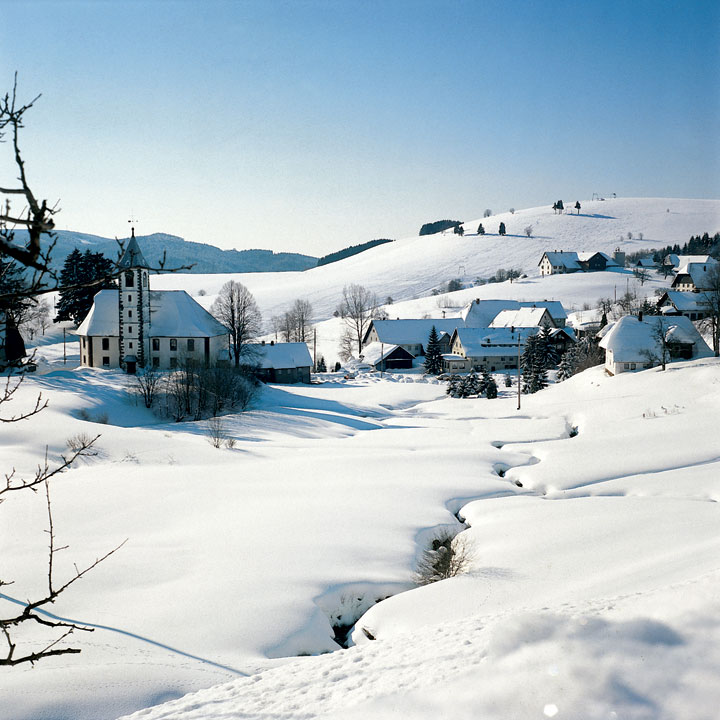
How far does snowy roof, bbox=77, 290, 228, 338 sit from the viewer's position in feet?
149

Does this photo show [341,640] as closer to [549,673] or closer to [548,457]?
[549,673]

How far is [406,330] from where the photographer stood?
7588 centimetres

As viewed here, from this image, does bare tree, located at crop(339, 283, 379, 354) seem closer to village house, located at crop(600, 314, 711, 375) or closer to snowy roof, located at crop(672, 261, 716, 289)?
village house, located at crop(600, 314, 711, 375)

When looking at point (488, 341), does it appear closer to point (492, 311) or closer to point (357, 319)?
point (492, 311)

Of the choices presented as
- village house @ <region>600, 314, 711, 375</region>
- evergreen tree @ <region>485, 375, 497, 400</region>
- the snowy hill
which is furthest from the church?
the snowy hill

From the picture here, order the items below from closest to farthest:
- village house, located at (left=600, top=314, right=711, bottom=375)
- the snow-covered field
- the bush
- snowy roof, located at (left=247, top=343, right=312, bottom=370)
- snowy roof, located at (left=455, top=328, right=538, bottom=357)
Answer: the snow-covered field
the bush
village house, located at (left=600, top=314, right=711, bottom=375)
snowy roof, located at (left=247, top=343, right=312, bottom=370)
snowy roof, located at (left=455, top=328, right=538, bottom=357)

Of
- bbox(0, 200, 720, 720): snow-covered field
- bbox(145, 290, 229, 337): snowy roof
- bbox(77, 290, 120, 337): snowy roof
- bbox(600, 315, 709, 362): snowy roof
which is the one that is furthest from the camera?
bbox(145, 290, 229, 337): snowy roof

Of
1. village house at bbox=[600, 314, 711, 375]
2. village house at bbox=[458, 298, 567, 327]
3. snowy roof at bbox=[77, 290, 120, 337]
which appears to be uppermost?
village house at bbox=[458, 298, 567, 327]

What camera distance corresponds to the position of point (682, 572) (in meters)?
10.5

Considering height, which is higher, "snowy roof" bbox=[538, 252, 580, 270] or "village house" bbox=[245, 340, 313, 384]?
"snowy roof" bbox=[538, 252, 580, 270]

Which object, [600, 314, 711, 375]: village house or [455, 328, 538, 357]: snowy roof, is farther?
[455, 328, 538, 357]: snowy roof

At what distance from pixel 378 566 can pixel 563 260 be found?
120 metres

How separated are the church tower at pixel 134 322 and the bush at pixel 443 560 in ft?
115

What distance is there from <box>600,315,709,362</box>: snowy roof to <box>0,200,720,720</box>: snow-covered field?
12.0 m
